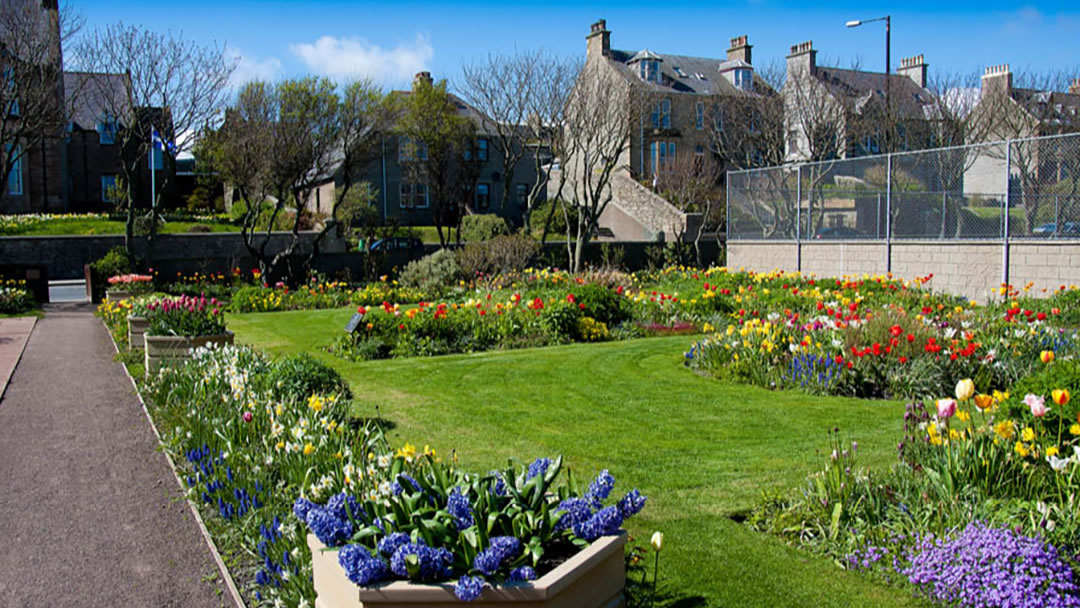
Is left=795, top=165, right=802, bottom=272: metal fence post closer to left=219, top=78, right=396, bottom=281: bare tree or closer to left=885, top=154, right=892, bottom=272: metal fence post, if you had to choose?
left=885, top=154, right=892, bottom=272: metal fence post

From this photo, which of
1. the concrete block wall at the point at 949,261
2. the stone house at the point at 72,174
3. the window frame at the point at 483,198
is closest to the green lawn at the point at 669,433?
the concrete block wall at the point at 949,261

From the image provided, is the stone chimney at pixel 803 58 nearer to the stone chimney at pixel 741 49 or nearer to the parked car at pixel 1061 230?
the stone chimney at pixel 741 49

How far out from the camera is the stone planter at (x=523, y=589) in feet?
9.51

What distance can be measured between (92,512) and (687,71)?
4608 cm

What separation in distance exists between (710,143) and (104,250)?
85.9 ft

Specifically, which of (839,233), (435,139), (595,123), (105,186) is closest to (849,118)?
(595,123)

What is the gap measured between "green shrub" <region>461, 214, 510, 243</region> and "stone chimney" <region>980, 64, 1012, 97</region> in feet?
62.8

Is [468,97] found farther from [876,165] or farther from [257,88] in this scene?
[876,165]

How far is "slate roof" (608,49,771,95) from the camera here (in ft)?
148

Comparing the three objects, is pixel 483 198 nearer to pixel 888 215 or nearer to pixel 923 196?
pixel 888 215

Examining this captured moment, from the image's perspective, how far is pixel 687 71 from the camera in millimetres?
47781

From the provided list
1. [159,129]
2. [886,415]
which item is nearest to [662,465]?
[886,415]

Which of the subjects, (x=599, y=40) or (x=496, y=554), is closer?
(x=496, y=554)

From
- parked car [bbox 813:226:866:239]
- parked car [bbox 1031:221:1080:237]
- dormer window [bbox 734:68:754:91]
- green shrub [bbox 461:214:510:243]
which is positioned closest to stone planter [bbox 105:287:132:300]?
parked car [bbox 813:226:866:239]
